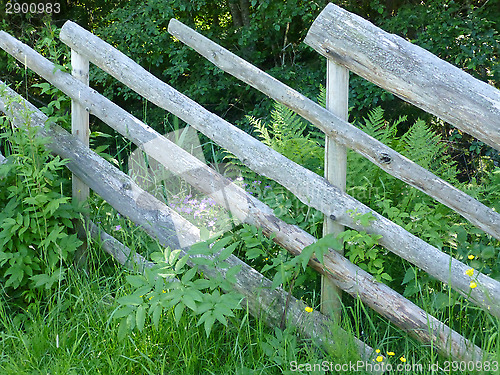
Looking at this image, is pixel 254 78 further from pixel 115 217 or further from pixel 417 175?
pixel 115 217

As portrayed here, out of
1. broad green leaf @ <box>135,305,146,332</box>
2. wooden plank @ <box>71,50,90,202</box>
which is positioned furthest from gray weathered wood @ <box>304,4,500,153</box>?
wooden plank @ <box>71,50,90,202</box>

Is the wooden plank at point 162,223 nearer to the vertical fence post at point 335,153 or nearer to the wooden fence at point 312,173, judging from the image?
the wooden fence at point 312,173

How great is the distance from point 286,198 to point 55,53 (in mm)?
1637

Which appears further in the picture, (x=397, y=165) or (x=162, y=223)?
(x=162, y=223)

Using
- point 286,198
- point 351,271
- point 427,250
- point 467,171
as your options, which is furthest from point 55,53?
point 467,171

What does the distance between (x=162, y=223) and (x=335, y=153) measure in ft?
3.50

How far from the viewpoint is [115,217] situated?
3.32 metres

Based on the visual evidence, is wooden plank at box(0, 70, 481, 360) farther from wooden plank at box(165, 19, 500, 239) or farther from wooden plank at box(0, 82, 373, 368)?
wooden plank at box(165, 19, 500, 239)

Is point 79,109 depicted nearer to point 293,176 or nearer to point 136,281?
point 136,281

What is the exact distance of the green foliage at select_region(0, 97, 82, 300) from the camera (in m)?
2.59

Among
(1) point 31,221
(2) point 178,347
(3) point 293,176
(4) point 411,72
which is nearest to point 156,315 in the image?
(2) point 178,347

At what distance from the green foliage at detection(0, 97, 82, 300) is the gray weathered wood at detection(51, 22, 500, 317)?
1.47 ft

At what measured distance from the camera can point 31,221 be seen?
266cm

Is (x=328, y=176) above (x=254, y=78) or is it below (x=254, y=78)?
below
